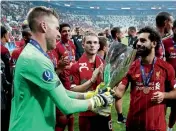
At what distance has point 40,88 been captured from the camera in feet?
6.66

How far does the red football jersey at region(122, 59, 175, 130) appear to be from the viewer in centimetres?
304

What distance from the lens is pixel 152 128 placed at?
303 centimetres

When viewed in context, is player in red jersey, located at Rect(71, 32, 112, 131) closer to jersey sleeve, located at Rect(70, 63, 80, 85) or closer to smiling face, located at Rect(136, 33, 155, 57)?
jersey sleeve, located at Rect(70, 63, 80, 85)

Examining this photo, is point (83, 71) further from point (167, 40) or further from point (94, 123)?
point (167, 40)

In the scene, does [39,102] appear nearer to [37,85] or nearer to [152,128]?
[37,85]

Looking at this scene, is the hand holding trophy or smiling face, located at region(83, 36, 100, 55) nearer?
the hand holding trophy

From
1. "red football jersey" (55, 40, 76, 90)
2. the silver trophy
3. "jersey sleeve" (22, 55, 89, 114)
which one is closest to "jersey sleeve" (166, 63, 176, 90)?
the silver trophy

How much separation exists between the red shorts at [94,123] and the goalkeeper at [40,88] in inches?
62.6

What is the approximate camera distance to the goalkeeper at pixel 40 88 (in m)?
1.98

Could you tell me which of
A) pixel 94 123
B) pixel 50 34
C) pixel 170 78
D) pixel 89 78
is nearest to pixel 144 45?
pixel 170 78

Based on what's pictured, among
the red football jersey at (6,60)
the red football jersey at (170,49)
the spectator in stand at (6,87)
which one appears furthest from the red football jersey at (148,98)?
the red football jersey at (170,49)

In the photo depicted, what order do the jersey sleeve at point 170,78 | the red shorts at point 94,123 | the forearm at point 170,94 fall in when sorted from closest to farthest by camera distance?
the forearm at point 170,94
the jersey sleeve at point 170,78
the red shorts at point 94,123

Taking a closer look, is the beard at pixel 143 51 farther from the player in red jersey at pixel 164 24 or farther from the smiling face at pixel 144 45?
the player in red jersey at pixel 164 24

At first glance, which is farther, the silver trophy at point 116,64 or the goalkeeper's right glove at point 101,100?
the silver trophy at point 116,64
